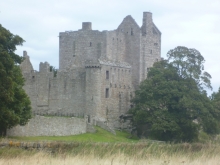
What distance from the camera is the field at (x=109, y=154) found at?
29589mm

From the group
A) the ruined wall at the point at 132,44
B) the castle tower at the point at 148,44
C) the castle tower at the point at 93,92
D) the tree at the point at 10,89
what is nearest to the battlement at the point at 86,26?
the ruined wall at the point at 132,44

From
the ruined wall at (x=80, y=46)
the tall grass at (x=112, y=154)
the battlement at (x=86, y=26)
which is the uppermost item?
the battlement at (x=86, y=26)

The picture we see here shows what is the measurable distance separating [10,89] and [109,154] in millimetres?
13635

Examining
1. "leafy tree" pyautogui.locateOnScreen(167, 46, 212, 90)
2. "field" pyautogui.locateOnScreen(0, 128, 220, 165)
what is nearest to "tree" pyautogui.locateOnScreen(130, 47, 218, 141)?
"leafy tree" pyautogui.locateOnScreen(167, 46, 212, 90)

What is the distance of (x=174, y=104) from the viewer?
63875 mm

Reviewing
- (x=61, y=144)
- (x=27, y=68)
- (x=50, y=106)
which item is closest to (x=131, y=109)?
(x=50, y=106)

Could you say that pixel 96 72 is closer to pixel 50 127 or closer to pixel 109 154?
pixel 50 127

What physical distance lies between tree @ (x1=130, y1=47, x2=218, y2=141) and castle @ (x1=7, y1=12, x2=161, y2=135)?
332 centimetres

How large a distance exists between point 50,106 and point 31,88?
3.72 meters

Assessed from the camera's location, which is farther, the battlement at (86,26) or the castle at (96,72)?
the battlement at (86,26)

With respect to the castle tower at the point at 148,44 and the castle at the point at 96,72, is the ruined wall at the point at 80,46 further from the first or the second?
the castle tower at the point at 148,44

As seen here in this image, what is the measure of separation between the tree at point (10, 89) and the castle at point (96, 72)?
1516 centimetres

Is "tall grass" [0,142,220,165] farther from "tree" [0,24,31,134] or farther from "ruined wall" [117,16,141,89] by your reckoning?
"ruined wall" [117,16,141,89]

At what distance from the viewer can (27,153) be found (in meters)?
31.5
